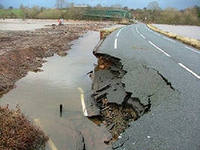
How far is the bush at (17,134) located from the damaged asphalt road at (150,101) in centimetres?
184

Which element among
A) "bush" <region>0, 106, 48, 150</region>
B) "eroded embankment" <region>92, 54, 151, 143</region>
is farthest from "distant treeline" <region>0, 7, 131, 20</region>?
"bush" <region>0, 106, 48, 150</region>

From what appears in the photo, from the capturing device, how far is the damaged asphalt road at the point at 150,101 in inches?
190

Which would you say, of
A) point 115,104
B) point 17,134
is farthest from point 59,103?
point 17,134

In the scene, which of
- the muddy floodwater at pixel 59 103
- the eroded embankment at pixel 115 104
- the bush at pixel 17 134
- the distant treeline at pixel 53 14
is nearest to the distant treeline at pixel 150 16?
the distant treeline at pixel 53 14

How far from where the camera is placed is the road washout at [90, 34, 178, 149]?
270 inches

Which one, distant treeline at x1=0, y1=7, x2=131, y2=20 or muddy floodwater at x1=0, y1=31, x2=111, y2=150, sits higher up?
distant treeline at x1=0, y1=7, x2=131, y2=20

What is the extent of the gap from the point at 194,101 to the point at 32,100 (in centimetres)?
637

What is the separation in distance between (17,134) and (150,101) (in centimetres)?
335

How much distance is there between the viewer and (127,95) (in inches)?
309

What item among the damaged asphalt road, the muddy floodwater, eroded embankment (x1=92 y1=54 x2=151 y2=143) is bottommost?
the muddy floodwater

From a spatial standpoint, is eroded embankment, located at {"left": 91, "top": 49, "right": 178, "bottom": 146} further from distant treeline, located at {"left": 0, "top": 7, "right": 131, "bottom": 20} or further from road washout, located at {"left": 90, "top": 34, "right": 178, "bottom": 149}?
distant treeline, located at {"left": 0, "top": 7, "right": 131, "bottom": 20}

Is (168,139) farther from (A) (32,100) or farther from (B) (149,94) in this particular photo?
(A) (32,100)

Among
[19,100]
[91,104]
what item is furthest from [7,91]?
[91,104]

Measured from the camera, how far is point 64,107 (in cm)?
959
